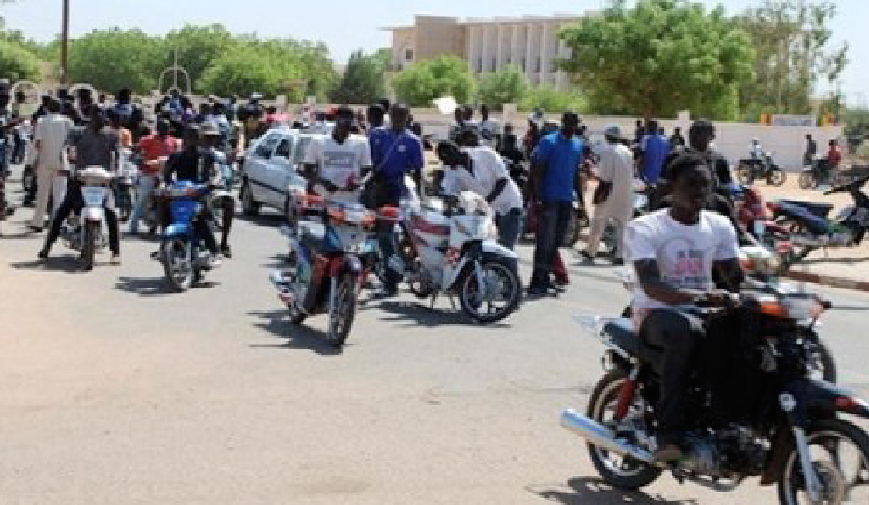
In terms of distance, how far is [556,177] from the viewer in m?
14.1

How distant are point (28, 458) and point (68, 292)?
647 centimetres

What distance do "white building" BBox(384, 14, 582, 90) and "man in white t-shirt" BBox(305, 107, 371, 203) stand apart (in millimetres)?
122406

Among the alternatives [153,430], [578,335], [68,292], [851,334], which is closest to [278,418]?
[153,430]

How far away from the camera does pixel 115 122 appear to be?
1716 cm

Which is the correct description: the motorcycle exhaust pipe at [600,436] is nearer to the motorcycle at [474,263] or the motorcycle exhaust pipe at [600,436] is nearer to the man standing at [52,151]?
the motorcycle at [474,263]

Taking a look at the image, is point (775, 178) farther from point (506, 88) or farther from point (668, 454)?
point (506, 88)

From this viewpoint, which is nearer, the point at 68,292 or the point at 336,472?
the point at 336,472

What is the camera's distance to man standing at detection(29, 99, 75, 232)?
17.6 m

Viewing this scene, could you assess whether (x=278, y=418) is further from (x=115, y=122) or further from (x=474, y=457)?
(x=115, y=122)

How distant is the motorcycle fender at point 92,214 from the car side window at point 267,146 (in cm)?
709

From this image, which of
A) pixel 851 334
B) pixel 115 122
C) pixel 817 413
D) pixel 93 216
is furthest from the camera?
pixel 115 122

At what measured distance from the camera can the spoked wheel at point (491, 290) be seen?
1235cm

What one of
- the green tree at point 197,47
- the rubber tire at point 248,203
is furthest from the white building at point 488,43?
the rubber tire at point 248,203

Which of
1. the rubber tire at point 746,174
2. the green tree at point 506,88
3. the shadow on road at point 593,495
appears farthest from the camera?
the green tree at point 506,88
